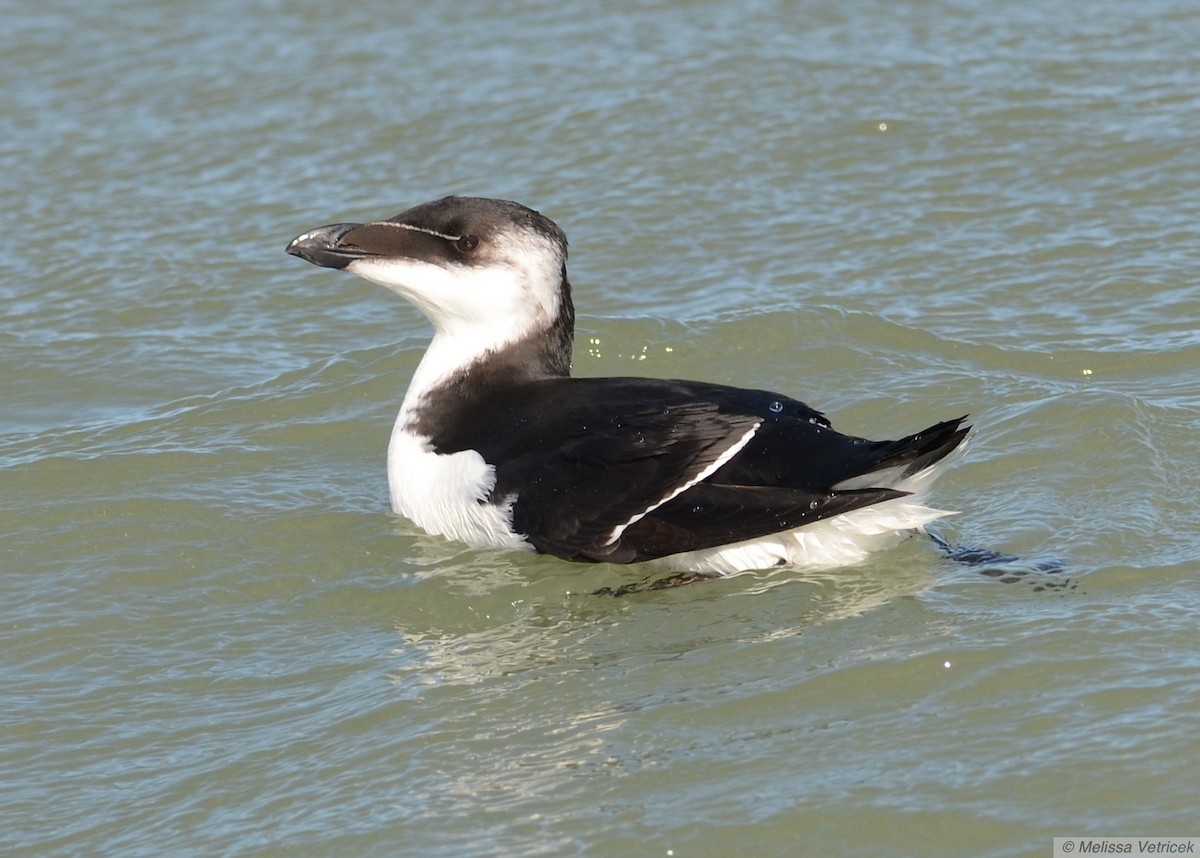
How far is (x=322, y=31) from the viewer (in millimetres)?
13258

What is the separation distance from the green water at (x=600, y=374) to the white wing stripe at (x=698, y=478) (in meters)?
0.28

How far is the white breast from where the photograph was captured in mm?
6477

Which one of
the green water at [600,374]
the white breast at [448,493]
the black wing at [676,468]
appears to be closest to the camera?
the green water at [600,374]

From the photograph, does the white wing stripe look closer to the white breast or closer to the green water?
the green water

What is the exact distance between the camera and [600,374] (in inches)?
339

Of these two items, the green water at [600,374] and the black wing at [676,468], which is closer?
the green water at [600,374]

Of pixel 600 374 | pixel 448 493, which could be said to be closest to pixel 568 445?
pixel 448 493

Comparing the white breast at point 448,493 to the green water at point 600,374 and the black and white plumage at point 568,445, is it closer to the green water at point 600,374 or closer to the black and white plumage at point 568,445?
the black and white plumage at point 568,445

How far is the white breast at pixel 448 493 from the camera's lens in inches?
255

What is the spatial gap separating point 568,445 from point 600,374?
92.1 inches

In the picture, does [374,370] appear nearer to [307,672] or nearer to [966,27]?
[307,672]

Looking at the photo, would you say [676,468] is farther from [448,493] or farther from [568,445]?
[448,493]

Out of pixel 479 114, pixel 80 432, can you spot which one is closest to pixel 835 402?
pixel 80 432

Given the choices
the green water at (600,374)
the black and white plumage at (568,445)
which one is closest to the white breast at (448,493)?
the black and white plumage at (568,445)
